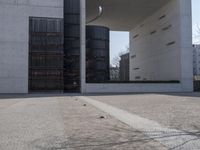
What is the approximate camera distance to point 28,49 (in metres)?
37.7

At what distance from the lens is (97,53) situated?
45281 mm

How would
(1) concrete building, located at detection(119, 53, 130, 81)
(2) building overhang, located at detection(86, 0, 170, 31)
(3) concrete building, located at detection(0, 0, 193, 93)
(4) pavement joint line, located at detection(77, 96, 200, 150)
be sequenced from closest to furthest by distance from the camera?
(4) pavement joint line, located at detection(77, 96, 200, 150) < (3) concrete building, located at detection(0, 0, 193, 93) < (2) building overhang, located at detection(86, 0, 170, 31) < (1) concrete building, located at detection(119, 53, 130, 81)

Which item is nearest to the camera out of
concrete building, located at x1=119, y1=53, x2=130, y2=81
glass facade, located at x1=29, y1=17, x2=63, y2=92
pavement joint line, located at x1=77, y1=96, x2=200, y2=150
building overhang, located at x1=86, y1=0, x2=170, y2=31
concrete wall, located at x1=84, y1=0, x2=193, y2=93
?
pavement joint line, located at x1=77, y1=96, x2=200, y2=150

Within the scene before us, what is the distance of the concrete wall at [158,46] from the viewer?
4134 cm

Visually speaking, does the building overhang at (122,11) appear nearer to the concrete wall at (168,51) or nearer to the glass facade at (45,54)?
the concrete wall at (168,51)

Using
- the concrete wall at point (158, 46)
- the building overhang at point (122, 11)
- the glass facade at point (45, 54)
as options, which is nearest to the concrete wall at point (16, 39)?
the glass facade at point (45, 54)

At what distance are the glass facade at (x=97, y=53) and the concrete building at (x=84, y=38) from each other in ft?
12.5

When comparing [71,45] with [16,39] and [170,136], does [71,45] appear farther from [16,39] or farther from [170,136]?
[170,136]

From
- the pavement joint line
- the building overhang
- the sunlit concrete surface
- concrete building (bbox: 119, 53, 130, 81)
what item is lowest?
the sunlit concrete surface

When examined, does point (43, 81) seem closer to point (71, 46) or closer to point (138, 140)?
point (71, 46)

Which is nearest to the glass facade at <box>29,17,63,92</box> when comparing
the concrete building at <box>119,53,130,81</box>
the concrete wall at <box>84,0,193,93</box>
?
the concrete wall at <box>84,0,193,93</box>

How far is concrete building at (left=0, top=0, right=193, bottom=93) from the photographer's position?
3725 centimetres

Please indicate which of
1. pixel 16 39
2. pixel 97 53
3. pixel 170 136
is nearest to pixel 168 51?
pixel 97 53

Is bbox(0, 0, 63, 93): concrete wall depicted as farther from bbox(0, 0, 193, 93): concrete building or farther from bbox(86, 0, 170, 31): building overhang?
bbox(86, 0, 170, 31): building overhang
